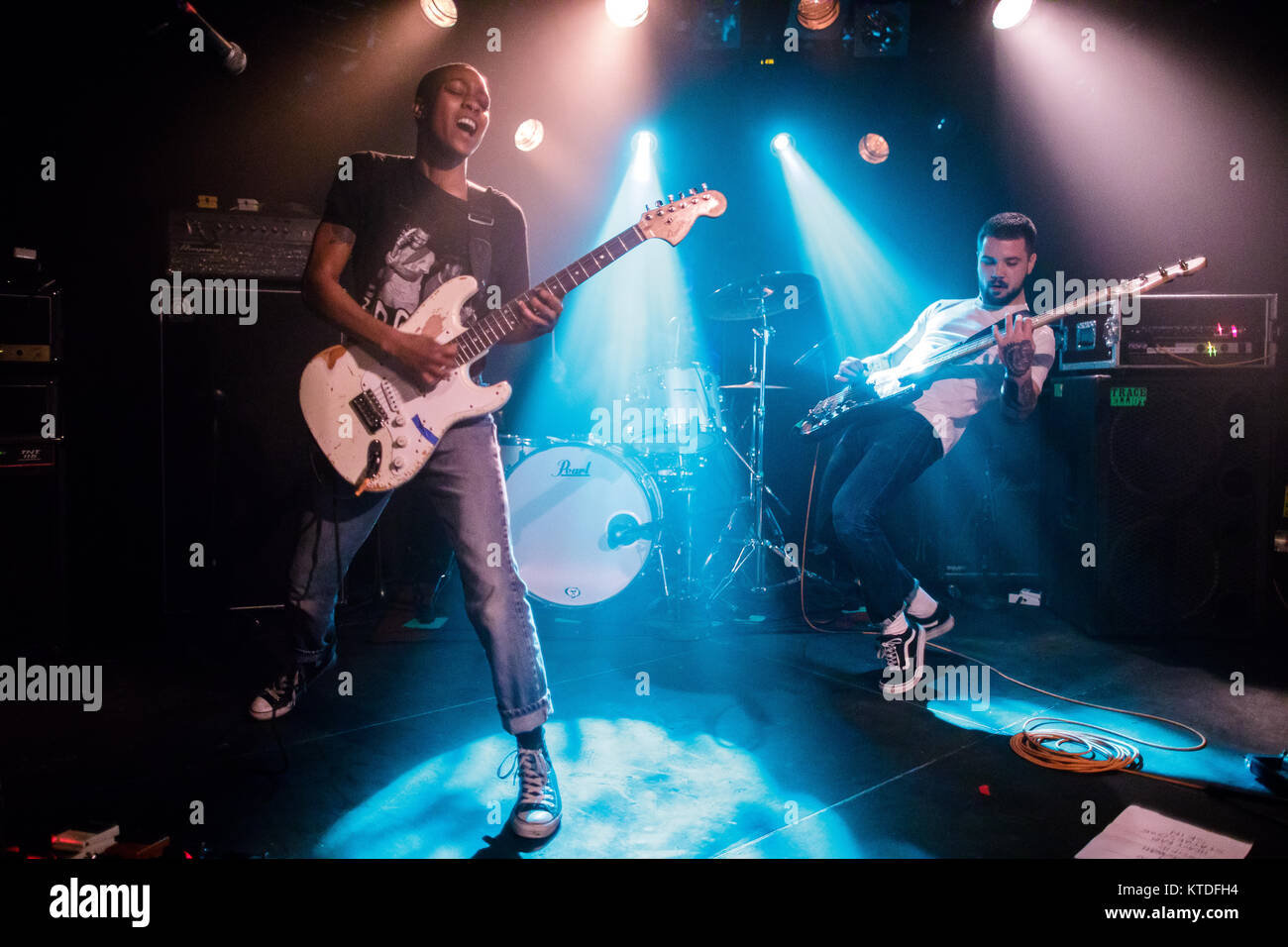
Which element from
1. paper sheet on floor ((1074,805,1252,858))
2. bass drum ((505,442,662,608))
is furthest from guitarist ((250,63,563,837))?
bass drum ((505,442,662,608))

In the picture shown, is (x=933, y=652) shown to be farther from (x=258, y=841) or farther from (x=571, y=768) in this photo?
(x=258, y=841)

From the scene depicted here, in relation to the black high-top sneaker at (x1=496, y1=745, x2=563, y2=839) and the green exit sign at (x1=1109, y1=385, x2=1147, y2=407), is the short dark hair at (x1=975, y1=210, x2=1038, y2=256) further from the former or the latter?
the black high-top sneaker at (x1=496, y1=745, x2=563, y2=839)

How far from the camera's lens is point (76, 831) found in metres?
1.86

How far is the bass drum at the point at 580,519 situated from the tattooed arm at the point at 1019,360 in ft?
6.05

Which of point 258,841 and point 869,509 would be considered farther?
point 869,509

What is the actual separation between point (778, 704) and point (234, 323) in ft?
11.2

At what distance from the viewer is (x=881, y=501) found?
3.40 m

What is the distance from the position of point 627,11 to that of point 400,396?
12.8 feet

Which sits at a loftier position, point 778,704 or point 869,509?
point 869,509

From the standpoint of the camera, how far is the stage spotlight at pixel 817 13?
16.0ft

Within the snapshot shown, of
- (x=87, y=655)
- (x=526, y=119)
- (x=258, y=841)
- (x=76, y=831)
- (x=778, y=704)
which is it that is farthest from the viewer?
(x=526, y=119)

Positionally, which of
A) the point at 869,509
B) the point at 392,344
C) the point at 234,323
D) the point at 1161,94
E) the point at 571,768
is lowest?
the point at 571,768

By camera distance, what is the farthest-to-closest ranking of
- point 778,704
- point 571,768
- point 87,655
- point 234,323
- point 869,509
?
point 234,323, point 87,655, point 869,509, point 778,704, point 571,768

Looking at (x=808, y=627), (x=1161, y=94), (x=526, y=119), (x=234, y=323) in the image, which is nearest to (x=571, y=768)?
(x=808, y=627)
